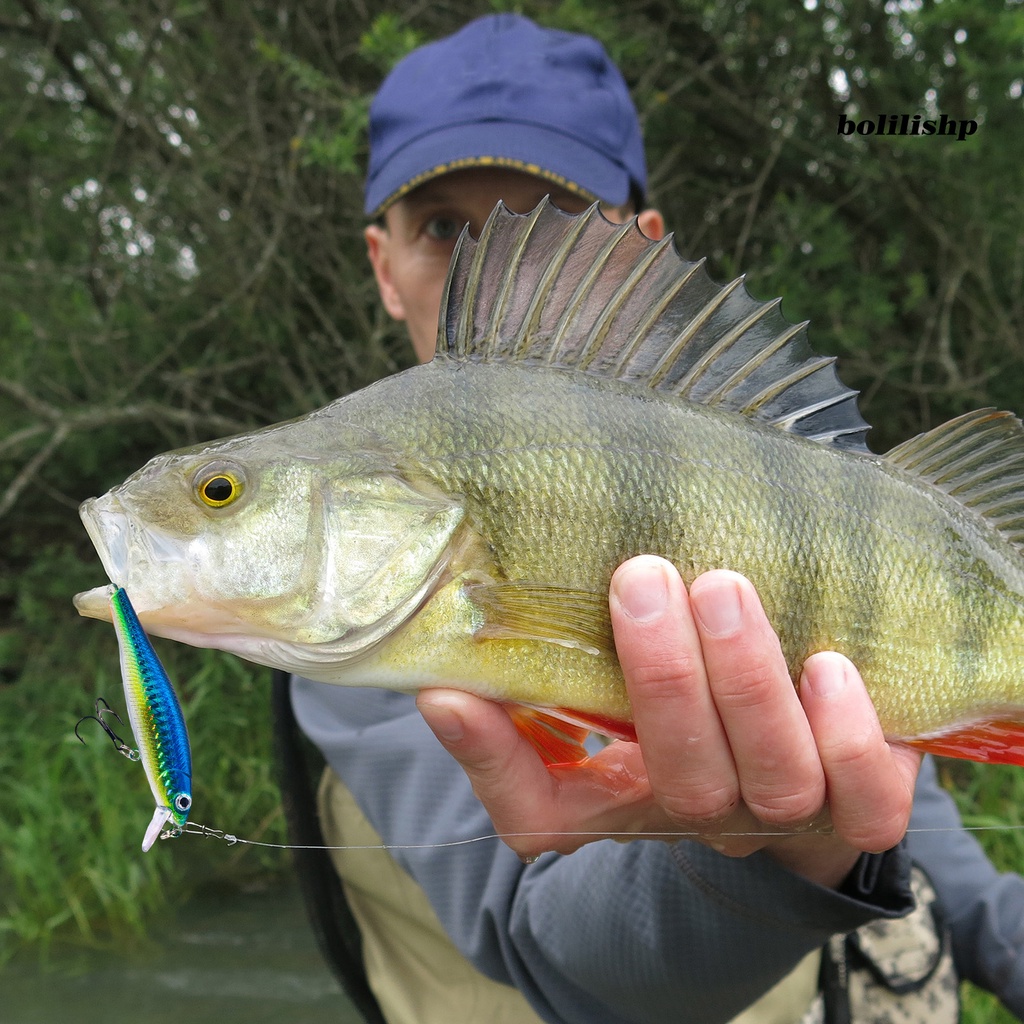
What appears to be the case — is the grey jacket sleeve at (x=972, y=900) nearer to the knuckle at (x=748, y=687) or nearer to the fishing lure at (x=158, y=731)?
the knuckle at (x=748, y=687)

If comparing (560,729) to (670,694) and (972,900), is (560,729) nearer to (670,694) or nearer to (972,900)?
(670,694)

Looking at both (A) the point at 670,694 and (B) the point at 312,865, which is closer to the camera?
(A) the point at 670,694

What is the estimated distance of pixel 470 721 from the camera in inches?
45.4

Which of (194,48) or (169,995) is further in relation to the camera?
(194,48)

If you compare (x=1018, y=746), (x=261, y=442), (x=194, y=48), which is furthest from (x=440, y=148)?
(x=194, y=48)

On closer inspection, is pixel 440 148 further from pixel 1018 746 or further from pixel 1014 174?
pixel 1014 174

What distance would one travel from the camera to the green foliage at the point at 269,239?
3.98 m

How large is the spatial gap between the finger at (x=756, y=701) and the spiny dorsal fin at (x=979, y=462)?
1.35 ft

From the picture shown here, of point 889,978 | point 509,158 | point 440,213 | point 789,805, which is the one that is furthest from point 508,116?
point 889,978

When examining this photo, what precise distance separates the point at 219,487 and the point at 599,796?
673 mm

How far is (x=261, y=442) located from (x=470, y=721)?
1.43ft

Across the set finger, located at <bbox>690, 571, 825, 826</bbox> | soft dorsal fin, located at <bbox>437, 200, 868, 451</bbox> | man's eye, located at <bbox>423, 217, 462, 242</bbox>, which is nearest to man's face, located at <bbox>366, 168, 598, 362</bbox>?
man's eye, located at <bbox>423, 217, 462, 242</bbox>

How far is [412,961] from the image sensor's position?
2348mm

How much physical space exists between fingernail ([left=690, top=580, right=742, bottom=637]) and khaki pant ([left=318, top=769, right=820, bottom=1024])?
1389 mm
